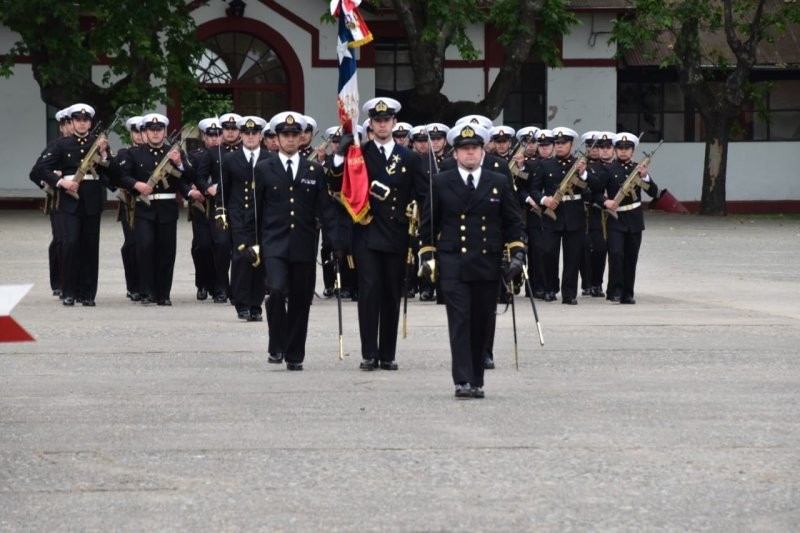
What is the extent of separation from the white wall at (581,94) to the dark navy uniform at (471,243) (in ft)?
108

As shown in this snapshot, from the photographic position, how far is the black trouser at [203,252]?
2106 cm

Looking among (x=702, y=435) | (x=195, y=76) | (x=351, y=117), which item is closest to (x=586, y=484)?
A: (x=702, y=435)

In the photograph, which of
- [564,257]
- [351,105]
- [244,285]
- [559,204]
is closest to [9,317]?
[351,105]

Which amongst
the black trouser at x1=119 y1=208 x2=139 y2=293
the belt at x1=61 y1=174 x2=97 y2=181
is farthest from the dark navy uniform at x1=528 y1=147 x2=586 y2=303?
the belt at x1=61 y1=174 x2=97 y2=181

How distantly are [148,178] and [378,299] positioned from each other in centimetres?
712

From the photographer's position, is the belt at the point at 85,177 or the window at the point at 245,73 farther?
the window at the point at 245,73

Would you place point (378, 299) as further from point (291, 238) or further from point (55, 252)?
point (55, 252)

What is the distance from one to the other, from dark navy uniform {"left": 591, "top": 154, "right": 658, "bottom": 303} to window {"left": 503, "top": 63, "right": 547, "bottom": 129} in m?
23.7

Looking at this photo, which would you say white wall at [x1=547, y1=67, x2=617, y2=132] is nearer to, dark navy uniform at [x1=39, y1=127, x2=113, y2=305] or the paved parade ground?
dark navy uniform at [x1=39, y1=127, x2=113, y2=305]

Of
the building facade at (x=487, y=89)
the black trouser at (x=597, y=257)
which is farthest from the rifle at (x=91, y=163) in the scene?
the building facade at (x=487, y=89)

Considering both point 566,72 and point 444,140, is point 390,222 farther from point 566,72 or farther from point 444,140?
point 566,72

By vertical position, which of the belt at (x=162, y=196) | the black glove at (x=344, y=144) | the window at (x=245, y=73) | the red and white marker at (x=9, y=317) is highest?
the window at (x=245, y=73)

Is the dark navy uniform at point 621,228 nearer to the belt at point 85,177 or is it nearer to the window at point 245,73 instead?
the belt at point 85,177

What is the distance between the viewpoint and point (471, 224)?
12.5 metres
